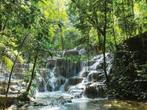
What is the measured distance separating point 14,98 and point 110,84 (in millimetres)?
7633

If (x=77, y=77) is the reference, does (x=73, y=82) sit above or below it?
below

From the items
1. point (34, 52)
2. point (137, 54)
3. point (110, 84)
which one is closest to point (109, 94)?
point (110, 84)

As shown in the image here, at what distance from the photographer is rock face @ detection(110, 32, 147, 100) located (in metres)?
18.9

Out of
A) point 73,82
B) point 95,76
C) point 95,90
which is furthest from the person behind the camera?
point 73,82

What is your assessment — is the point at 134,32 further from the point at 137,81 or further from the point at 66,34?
the point at 66,34

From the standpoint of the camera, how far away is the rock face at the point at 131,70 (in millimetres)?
18911

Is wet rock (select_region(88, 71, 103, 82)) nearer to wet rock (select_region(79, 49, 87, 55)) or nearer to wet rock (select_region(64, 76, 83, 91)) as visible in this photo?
wet rock (select_region(64, 76, 83, 91))

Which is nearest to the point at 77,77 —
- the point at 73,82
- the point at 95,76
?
the point at 73,82

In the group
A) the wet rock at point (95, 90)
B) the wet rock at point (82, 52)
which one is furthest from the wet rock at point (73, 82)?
the wet rock at point (82, 52)

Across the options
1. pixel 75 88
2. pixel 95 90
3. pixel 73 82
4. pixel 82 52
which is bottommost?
pixel 95 90

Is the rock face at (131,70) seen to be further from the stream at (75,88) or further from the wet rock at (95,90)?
the stream at (75,88)

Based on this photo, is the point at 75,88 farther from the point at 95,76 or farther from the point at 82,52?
the point at 82,52

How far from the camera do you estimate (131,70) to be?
69.2 feet

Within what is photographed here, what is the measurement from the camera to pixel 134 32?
2981 centimetres
